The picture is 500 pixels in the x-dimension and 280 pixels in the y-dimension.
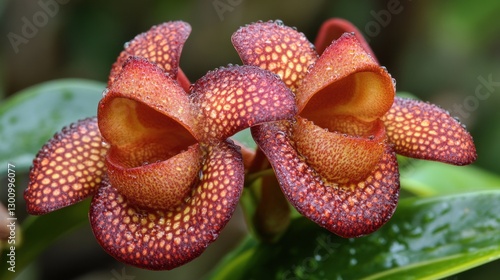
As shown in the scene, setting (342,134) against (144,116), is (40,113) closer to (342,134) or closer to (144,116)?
(144,116)

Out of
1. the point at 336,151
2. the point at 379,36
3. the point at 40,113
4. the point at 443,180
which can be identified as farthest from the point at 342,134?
the point at 379,36

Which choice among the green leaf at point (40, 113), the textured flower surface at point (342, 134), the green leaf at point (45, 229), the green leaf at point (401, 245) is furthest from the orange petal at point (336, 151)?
the green leaf at point (40, 113)

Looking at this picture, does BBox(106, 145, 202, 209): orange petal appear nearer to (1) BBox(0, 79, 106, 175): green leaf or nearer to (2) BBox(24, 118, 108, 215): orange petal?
(2) BBox(24, 118, 108, 215): orange petal

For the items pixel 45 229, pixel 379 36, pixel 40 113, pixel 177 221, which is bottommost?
pixel 379 36

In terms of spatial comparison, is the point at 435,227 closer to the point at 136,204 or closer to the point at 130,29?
the point at 136,204

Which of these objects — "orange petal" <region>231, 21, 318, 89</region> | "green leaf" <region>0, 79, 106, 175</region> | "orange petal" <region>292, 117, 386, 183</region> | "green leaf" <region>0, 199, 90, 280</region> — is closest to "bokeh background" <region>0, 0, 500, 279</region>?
"green leaf" <region>0, 79, 106, 175</region>

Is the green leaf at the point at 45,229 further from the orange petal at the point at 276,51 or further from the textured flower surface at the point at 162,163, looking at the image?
the orange petal at the point at 276,51
